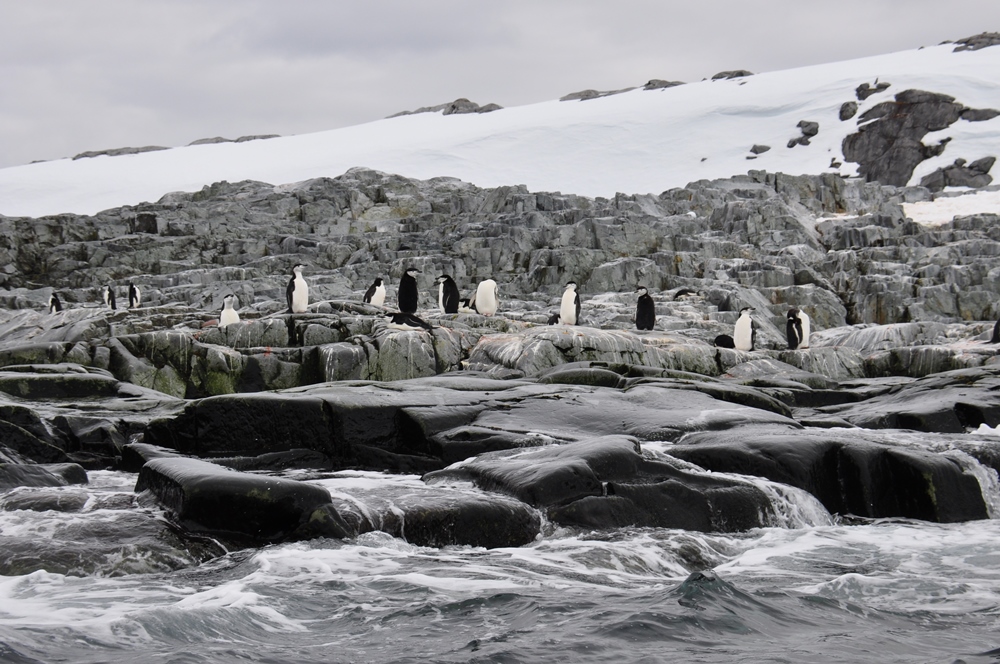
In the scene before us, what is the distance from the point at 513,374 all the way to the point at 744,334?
5.23 m

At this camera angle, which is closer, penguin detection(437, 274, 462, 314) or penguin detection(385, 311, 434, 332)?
penguin detection(385, 311, 434, 332)

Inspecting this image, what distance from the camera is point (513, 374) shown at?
12070 millimetres

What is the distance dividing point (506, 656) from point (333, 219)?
105ft

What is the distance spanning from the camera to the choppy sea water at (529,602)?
3.65 meters

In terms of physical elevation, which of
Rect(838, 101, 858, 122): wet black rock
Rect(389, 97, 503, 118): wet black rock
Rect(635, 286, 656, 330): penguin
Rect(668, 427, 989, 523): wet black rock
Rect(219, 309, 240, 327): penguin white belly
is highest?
Rect(389, 97, 503, 118): wet black rock

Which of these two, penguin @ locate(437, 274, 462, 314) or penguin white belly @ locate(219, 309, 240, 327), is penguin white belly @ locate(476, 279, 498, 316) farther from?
penguin white belly @ locate(219, 309, 240, 327)

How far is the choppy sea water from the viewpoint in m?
3.65

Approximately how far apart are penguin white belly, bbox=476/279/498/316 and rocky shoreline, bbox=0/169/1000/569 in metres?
0.77

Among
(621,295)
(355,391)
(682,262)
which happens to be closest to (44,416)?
(355,391)

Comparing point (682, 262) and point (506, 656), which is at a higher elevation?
point (682, 262)

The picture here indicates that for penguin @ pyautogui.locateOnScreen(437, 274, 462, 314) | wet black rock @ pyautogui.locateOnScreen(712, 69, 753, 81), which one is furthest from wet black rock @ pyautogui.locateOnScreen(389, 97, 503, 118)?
penguin @ pyautogui.locateOnScreen(437, 274, 462, 314)

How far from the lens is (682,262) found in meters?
26.2

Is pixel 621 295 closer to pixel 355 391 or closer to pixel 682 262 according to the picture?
pixel 682 262

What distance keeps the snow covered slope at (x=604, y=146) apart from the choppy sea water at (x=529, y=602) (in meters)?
38.6
